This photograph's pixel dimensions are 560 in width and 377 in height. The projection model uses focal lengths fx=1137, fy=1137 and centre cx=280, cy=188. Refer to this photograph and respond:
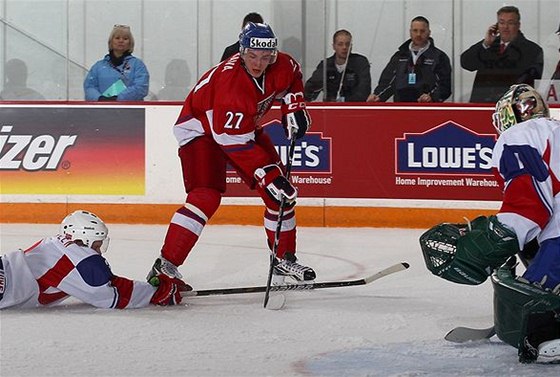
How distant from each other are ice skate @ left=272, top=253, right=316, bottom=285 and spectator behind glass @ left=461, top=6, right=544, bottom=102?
9.56 feet

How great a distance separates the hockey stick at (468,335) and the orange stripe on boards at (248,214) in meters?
3.41

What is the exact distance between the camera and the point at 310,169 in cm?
725

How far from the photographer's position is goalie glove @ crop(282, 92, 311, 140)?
4.90m

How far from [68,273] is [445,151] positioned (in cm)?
360

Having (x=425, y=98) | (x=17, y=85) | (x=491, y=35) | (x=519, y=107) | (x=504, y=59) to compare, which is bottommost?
(x=519, y=107)

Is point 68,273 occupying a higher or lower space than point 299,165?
lower

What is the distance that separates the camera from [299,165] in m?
7.25

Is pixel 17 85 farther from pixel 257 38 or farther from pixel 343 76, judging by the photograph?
pixel 257 38

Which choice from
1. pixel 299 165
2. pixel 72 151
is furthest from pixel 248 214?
pixel 72 151

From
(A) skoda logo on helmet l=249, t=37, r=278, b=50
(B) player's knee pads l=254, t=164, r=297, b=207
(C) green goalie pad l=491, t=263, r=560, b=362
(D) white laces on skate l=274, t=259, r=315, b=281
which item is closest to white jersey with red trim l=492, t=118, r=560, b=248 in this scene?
(C) green goalie pad l=491, t=263, r=560, b=362

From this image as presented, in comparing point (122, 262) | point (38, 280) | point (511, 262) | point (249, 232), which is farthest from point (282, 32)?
point (511, 262)

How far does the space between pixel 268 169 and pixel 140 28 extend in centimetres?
353

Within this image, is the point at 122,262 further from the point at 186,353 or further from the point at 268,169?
the point at 186,353

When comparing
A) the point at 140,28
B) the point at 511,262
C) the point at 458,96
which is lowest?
the point at 511,262
